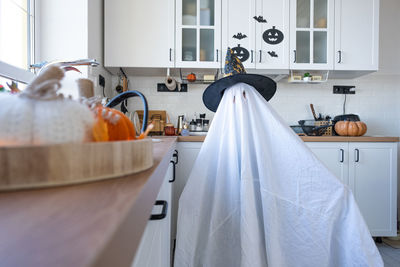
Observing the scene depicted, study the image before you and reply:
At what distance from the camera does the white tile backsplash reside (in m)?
2.64

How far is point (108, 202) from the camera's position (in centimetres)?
25

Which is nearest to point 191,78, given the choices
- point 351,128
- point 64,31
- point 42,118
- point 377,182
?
point 64,31

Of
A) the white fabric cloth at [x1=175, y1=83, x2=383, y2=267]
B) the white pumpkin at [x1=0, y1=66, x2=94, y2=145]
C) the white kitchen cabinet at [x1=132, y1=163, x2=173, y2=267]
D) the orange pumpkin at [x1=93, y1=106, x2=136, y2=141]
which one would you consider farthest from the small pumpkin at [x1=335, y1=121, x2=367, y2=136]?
the white pumpkin at [x1=0, y1=66, x2=94, y2=145]

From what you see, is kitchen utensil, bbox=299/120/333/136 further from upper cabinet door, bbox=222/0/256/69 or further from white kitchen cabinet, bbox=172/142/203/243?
white kitchen cabinet, bbox=172/142/203/243

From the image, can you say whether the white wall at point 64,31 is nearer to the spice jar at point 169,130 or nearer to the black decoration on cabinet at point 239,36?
the spice jar at point 169,130

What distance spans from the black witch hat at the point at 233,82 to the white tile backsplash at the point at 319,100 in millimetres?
1258

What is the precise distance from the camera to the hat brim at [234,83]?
115 cm

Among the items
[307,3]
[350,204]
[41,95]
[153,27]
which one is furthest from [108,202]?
[307,3]

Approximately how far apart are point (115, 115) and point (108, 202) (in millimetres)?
239

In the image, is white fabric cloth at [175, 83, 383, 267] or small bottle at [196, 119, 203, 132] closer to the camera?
white fabric cloth at [175, 83, 383, 267]

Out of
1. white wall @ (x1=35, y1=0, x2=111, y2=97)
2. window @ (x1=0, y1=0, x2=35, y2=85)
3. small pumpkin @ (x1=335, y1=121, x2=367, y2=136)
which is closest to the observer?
window @ (x1=0, y1=0, x2=35, y2=85)

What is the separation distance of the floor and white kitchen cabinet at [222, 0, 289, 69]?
177 cm

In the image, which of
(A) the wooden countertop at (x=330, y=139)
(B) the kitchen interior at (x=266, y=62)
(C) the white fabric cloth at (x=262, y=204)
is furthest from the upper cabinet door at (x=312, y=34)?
(C) the white fabric cloth at (x=262, y=204)

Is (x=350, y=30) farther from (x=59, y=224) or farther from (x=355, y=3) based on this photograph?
(x=59, y=224)
